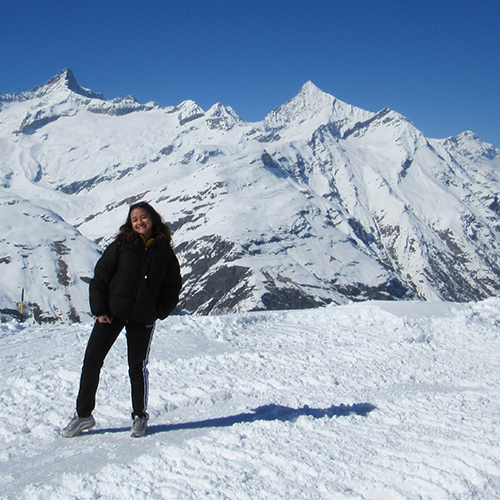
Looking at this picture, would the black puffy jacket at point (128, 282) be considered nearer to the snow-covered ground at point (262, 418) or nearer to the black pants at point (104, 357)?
the black pants at point (104, 357)

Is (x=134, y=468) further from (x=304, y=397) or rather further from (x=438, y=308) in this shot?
(x=438, y=308)

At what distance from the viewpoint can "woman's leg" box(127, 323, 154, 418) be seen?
192 inches

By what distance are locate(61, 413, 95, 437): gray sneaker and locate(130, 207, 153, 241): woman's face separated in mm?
2160

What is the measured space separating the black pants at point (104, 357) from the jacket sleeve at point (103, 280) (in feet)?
0.85

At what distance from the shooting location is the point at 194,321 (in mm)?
11625

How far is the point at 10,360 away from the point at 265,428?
5.20m

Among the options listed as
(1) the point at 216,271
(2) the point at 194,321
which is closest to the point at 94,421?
(2) the point at 194,321

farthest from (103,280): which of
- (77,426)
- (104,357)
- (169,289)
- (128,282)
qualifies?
(77,426)

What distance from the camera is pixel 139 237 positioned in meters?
4.79

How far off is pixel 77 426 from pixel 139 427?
2.28 feet

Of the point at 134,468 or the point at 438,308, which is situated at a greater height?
the point at 438,308

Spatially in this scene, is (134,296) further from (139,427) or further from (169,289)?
(139,427)

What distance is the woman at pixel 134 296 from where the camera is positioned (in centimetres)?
472

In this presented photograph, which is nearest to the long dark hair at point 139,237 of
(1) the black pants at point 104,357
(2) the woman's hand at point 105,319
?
(2) the woman's hand at point 105,319
